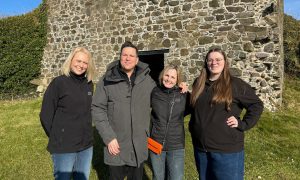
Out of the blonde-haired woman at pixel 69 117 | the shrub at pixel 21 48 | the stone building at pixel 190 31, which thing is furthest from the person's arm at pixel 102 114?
the shrub at pixel 21 48

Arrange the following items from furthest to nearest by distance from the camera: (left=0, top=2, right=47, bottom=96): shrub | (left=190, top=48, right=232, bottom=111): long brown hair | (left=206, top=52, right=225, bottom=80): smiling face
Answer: (left=0, top=2, right=47, bottom=96): shrub, (left=206, top=52, right=225, bottom=80): smiling face, (left=190, top=48, right=232, bottom=111): long brown hair

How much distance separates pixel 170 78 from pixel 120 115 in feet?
2.50

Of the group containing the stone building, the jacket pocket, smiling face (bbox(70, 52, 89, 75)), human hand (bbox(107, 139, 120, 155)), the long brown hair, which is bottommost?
human hand (bbox(107, 139, 120, 155))

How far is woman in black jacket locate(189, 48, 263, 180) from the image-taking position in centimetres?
331

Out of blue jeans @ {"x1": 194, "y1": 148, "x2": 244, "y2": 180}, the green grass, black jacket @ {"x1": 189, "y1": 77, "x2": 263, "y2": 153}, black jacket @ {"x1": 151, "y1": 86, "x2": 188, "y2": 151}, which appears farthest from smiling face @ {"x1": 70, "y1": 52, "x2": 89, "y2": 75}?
the green grass

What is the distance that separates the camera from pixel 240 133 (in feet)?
11.2

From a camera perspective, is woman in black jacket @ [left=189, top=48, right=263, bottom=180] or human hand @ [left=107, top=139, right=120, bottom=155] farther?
human hand @ [left=107, top=139, right=120, bottom=155]

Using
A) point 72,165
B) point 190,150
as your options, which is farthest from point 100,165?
point 72,165

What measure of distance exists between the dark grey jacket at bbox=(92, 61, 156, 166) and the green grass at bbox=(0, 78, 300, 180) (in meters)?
1.94

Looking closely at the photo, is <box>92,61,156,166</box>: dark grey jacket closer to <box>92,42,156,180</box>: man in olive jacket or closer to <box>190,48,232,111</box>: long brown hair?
<box>92,42,156,180</box>: man in olive jacket

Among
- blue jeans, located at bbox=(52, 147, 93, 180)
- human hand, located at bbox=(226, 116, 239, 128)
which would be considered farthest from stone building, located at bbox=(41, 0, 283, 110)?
blue jeans, located at bbox=(52, 147, 93, 180)

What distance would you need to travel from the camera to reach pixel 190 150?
6.39 metres

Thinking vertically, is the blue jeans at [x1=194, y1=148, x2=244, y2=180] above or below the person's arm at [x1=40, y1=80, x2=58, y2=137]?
below

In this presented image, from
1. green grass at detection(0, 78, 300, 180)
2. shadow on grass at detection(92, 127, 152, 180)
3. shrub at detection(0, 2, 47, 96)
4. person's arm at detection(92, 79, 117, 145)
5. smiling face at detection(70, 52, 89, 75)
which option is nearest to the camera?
person's arm at detection(92, 79, 117, 145)
